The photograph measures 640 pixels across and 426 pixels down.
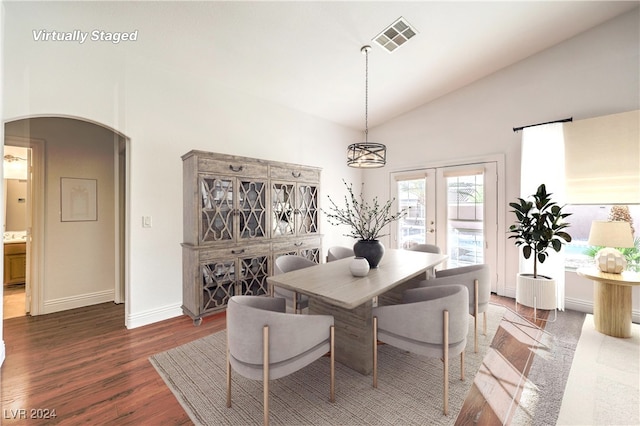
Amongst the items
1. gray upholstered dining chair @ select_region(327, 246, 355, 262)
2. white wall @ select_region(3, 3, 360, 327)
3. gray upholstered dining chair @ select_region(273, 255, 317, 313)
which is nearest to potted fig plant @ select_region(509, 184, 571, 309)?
gray upholstered dining chair @ select_region(327, 246, 355, 262)

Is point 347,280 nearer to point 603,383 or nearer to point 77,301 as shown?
point 603,383

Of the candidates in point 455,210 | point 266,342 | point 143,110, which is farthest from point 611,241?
point 143,110

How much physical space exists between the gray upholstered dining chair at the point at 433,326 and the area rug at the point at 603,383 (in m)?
0.71

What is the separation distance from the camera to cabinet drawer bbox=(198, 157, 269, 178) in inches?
118

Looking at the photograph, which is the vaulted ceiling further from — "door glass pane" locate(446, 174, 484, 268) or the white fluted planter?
the white fluted planter

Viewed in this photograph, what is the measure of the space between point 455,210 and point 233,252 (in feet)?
11.3

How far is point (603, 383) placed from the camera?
198 centimetres

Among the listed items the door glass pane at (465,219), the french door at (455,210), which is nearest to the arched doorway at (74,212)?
the french door at (455,210)

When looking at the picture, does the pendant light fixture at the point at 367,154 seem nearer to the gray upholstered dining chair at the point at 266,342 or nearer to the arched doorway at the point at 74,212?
the gray upholstered dining chair at the point at 266,342

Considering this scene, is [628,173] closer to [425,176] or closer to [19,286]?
[425,176]

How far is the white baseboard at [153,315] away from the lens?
2.87 metres

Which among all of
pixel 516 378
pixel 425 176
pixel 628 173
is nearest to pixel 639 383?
pixel 516 378

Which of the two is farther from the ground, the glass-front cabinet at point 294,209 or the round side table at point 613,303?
the glass-front cabinet at point 294,209

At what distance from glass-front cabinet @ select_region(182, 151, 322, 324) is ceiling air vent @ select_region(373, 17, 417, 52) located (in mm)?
1854
